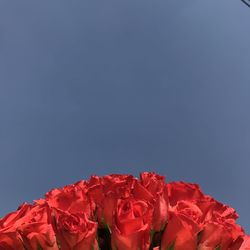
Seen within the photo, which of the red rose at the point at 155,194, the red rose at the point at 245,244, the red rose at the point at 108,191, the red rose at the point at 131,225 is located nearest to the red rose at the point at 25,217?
the red rose at the point at 108,191

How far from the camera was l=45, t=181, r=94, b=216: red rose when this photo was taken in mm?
2301

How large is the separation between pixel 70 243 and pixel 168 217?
20.3 inches

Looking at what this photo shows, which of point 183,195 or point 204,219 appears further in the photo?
point 183,195

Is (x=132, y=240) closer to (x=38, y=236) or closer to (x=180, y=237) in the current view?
(x=180, y=237)

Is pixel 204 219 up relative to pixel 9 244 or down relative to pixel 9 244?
up

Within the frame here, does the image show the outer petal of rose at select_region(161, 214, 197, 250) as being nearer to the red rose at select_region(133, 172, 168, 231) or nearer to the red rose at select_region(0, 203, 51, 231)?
the red rose at select_region(133, 172, 168, 231)

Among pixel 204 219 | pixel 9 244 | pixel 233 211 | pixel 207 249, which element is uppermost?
pixel 233 211

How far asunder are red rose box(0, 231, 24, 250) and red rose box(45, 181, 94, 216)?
10.5 inches

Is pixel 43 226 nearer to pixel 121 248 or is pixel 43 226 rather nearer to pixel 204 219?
pixel 121 248

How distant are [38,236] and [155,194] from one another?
66 cm

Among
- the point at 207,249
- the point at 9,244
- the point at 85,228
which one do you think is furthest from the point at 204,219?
the point at 9,244

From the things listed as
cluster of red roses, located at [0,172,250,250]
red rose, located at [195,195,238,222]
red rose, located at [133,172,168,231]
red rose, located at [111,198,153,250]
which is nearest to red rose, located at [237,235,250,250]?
cluster of red roses, located at [0,172,250,250]

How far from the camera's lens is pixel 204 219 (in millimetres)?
2240

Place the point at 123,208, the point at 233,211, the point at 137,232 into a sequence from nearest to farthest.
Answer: the point at 137,232 < the point at 123,208 < the point at 233,211
